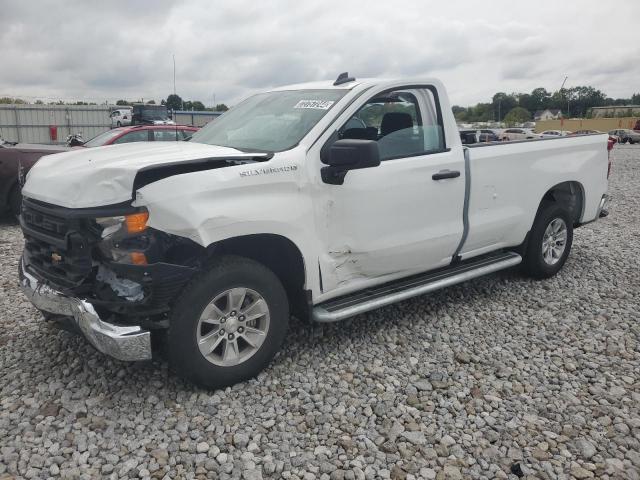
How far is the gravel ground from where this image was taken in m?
2.84

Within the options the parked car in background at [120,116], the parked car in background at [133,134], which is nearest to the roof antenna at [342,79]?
the parked car in background at [133,134]

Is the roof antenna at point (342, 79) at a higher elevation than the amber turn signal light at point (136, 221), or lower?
higher

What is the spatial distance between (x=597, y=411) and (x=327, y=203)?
2088 millimetres

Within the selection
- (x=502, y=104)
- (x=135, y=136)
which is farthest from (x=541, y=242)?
(x=502, y=104)

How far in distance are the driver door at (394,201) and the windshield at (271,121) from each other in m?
0.25

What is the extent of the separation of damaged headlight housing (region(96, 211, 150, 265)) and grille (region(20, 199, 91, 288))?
0.16m

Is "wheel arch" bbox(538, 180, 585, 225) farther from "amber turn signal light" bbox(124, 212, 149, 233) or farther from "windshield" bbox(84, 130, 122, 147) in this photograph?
"windshield" bbox(84, 130, 122, 147)

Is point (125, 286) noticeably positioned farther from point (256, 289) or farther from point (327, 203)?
point (327, 203)

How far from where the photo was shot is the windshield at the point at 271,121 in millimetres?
3848

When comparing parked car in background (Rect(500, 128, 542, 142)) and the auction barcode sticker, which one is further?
parked car in background (Rect(500, 128, 542, 142))

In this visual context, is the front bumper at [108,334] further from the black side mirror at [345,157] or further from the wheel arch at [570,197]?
the wheel arch at [570,197]

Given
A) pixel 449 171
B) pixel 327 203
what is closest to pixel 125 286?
pixel 327 203

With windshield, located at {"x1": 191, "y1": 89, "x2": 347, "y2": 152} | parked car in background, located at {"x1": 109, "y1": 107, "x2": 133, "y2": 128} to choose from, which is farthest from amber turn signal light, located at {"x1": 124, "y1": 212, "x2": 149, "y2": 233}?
parked car in background, located at {"x1": 109, "y1": 107, "x2": 133, "y2": 128}

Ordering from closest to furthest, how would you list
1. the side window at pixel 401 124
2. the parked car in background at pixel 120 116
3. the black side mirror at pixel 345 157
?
1. the black side mirror at pixel 345 157
2. the side window at pixel 401 124
3. the parked car in background at pixel 120 116
